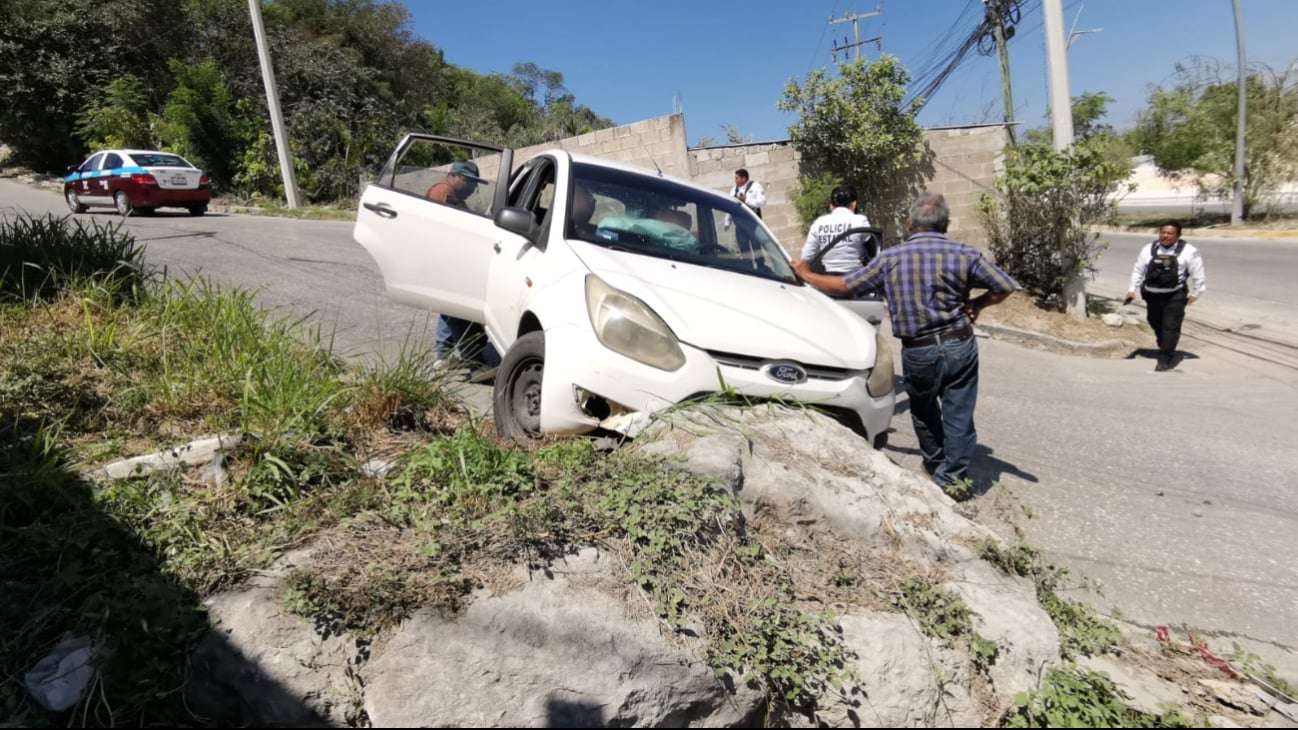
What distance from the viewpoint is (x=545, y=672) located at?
226 cm

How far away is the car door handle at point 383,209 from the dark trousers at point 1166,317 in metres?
7.97

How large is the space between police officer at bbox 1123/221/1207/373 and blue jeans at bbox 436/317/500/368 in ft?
23.8

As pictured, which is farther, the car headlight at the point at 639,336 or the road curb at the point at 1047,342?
the road curb at the point at 1047,342

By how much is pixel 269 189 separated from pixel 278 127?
4.00 m

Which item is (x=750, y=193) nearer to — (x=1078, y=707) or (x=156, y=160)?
(x=1078, y=707)

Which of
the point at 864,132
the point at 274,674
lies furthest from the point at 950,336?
the point at 864,132

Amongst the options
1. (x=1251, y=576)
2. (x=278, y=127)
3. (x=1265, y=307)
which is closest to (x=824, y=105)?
(x=1265, y=307)

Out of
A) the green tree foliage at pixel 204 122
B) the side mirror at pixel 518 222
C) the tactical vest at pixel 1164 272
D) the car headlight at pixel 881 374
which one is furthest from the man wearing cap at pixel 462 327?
the green tree foliage at pixel 204 122

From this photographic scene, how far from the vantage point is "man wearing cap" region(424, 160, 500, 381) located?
526cm

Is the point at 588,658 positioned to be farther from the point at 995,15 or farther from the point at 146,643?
the point at 995,15

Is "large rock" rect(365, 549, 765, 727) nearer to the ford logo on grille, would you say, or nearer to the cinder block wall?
the ford logo on grille

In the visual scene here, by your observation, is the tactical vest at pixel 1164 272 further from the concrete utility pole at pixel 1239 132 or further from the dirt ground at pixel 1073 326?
the concrete utility pole at pixel 1239 132

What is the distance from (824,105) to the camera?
40.3 ft

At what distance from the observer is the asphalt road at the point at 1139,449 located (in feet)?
11.8
